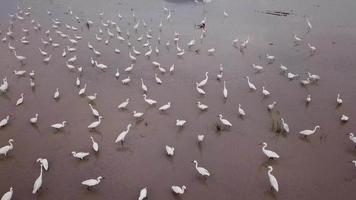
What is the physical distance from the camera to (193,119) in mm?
8945

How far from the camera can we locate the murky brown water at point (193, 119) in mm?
7004

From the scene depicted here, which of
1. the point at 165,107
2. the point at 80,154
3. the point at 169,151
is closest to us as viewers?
the point at 80,154

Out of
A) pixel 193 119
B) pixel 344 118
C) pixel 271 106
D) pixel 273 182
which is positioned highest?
pixel 273 182

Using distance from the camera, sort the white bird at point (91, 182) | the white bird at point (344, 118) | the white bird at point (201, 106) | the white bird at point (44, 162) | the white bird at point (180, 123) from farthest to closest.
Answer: the white bird at point (201, 106)
the white bird at point (344, 118)
the white bird at point (180, 123)
the white bird at point (44, 162)
the white bird at point (91, 182)

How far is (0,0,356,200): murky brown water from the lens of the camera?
23.0ft

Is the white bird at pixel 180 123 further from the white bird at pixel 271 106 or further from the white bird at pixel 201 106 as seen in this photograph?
the white bird at pixel 271 106

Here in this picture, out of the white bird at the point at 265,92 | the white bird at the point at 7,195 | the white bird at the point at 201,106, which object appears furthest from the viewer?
the white bird at the point at 265,92

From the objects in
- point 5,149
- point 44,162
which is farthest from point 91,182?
point 5,149

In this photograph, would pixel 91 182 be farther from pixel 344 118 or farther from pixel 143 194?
pixel 344 118

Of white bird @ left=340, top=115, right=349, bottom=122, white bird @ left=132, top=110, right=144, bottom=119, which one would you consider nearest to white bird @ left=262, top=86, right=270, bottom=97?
white bird @ left=340, top=115, right=349, bottom=122

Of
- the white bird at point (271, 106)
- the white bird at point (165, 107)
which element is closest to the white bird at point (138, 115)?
the white bird at point (165, 107)

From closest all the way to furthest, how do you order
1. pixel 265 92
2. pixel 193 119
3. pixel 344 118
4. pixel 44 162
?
1. pixel 44 162
2. pixel 344 118
3. pixel 193 119
4. pixel 265 92

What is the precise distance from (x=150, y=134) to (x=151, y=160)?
0.90 metres

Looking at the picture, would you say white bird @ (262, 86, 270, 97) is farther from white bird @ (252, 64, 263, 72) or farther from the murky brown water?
white bird @ (252, 64, 263, 72)
